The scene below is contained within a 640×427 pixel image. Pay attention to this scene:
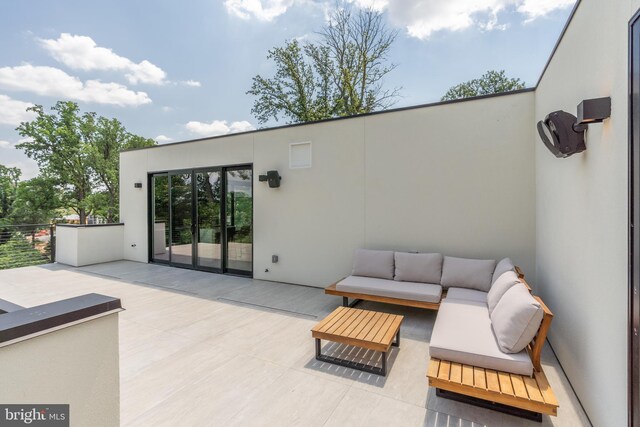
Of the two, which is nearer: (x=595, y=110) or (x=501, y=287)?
(x=595, y=110)

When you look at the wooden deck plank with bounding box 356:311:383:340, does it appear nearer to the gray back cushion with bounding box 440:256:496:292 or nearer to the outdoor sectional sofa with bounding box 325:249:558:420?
the outdoor sectional sofa with bounding box 325:249:558:420

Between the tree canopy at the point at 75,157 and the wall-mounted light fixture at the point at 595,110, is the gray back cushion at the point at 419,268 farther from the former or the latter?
the tree canopy at the point at 75,157

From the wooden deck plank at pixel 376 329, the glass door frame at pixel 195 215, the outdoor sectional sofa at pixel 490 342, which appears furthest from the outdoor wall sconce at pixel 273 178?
the wooden deck plank at pixel 376 329

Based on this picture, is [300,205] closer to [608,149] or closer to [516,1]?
[608,149]

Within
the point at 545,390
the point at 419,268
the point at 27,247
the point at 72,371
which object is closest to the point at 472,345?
the point at 545,390

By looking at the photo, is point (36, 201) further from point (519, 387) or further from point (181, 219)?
point (519, 387)

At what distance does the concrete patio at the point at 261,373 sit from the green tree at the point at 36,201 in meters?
16.5

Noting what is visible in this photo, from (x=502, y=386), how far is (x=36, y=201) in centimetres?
2376

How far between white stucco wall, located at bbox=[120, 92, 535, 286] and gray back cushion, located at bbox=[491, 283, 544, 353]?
2.15 m

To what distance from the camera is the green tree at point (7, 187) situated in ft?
61.3

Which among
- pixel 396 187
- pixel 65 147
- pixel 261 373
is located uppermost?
pixel 65 147

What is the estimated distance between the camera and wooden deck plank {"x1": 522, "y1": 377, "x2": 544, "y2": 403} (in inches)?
74.3

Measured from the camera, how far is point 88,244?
25.3ft

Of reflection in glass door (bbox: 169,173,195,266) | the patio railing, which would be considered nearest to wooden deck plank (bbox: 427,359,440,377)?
reflection in glass door (bbox: 169,173,195,266)
